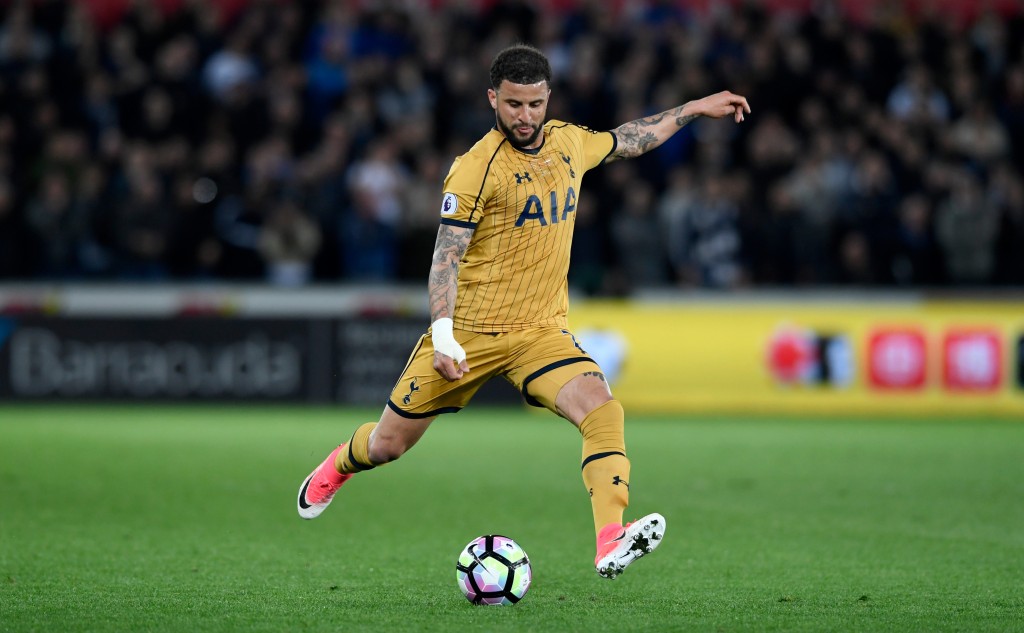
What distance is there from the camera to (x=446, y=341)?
6.20 meters

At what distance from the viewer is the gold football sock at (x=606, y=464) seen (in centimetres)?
614

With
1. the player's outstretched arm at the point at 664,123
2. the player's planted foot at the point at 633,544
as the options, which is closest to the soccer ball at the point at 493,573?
the player's planted foot at the point at 633,544

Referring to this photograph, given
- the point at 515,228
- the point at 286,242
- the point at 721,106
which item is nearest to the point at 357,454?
the point at 515,228

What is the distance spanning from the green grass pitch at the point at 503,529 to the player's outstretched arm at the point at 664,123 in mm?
2008

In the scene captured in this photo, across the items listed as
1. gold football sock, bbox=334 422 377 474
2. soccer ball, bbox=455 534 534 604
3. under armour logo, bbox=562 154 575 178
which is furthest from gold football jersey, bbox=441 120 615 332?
soccer ball, bbox=455 534 534 604

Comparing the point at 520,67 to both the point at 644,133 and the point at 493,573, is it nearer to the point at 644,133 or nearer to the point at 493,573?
the point at 644,133

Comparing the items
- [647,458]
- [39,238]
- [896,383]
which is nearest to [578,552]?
[647,458]

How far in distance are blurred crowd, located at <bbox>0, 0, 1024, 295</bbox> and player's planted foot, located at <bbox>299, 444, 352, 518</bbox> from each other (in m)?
9.05

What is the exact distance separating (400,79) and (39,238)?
176 inches

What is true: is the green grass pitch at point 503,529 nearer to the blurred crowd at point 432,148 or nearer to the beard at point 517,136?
the beard at point 517,136

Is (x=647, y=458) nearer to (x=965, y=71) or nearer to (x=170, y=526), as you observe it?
(x=170, y=526)

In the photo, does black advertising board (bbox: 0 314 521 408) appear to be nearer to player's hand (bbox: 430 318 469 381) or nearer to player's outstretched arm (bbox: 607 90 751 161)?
player's outstretched arm (bbox: 607 90 751 161)

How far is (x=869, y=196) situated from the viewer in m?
17.0

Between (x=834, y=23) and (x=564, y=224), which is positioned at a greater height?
(x=834, y=23)
